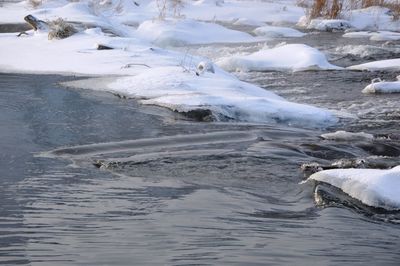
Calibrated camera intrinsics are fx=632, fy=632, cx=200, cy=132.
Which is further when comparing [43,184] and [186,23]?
[186,23]

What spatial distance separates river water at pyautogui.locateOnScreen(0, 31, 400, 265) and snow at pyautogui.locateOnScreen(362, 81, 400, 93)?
1.75 metres

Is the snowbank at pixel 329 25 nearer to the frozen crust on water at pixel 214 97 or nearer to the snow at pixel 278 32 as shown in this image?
the snow at pixel 278 32

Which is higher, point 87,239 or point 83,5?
point 83,5

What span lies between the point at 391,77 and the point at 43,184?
7018mm

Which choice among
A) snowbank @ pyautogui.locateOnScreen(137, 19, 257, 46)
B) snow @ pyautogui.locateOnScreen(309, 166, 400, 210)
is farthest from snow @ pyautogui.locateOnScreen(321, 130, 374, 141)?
snowbank @ pyautogui.locateOnScreen(137, 19, 257, 46)

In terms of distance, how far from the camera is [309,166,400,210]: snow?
368 cm

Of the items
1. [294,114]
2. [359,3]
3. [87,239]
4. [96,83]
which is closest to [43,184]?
[87,239]

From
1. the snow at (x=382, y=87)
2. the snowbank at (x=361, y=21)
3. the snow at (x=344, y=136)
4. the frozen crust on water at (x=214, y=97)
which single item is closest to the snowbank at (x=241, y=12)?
the snowbank at (x=361, y=21)

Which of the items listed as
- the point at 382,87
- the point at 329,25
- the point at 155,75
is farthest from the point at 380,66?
the point at 329,25

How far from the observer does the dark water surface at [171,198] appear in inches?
121

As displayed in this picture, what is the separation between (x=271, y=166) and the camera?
4.54 m

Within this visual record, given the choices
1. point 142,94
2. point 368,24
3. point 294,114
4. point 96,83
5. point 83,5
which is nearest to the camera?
point 294,114

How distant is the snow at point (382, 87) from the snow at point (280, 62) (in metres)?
1.86

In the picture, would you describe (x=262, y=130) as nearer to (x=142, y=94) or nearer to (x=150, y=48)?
(x=142, y=94)
